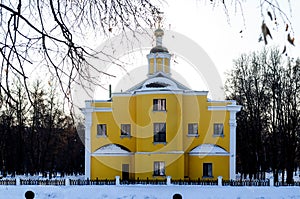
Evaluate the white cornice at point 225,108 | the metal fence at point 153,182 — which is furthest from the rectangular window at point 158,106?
the metal fence at point 153,182

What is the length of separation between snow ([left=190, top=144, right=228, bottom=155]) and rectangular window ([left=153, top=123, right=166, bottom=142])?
1.96 m

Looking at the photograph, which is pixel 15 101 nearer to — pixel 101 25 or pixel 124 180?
pixel 101 25

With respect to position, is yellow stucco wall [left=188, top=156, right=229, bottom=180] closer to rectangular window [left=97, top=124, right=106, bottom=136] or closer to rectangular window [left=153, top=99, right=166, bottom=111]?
rectangular window [left=153, top=99, right=166, bottom=111]

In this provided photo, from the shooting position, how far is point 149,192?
22672 millimetres

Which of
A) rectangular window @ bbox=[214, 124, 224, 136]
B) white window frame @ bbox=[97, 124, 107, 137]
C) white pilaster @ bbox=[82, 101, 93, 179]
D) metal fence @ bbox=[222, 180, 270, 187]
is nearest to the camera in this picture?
metal fence @ bbox=[222, 180, 270, 187]

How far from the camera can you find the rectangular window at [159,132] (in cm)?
2641

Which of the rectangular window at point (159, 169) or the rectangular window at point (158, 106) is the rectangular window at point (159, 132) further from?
the rectangular window at point (159, 169)

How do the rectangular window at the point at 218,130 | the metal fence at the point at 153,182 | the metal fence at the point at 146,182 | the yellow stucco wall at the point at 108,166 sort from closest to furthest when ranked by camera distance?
the metal fence at the point at 153,182 → the metal fence at the point at 146,182 → the yellow stucco wall at the point at 108,166 → the rectangular window at the point at 218,130

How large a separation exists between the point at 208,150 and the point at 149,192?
538cm

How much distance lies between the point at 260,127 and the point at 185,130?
19.6 feet

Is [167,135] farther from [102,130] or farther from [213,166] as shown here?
[102,130]

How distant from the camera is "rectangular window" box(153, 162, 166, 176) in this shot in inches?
1016

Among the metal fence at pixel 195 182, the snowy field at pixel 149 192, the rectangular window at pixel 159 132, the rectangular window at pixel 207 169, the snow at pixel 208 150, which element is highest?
the rectangular window at pixel 159 132

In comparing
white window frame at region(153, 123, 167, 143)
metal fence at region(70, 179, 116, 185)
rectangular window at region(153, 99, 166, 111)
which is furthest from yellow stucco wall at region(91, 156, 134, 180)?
rectangular window at region(153, 99, 166, 111)
